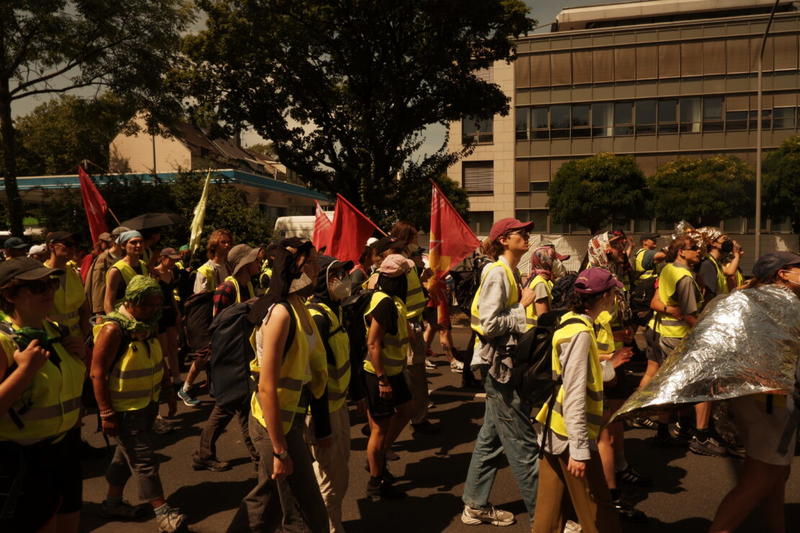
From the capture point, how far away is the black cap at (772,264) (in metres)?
3.57

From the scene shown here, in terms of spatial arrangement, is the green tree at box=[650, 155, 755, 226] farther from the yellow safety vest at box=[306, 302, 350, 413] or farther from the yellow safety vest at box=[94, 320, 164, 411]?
the yellow safety vest at box=[94, 320, 164, 411]

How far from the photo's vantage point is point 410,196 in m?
15.9

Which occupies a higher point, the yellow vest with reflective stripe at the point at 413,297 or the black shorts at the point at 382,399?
the yellow vest with reflective stripe at the point at 413,297

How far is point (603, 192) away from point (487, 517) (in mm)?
30044

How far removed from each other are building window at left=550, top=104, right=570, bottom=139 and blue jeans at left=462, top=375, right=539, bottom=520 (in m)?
38.6

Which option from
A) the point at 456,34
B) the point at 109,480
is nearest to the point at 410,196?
the point at 456,34

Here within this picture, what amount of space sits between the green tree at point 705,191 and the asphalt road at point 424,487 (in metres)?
28.1

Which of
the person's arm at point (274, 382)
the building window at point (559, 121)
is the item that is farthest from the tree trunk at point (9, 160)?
the building window at point (559, 121)

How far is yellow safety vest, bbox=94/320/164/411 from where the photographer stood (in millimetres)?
3998

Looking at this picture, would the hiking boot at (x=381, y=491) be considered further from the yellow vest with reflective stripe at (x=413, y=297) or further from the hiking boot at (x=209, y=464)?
the yellow vest with reflective stripe at (x=413, y=297)

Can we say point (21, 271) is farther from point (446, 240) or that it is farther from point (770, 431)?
point (446, 240)

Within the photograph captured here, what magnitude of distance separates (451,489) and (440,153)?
1200cm

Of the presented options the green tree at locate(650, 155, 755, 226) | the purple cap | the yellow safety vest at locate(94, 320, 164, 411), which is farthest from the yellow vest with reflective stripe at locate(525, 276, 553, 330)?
the green tree at locate(650, 155, 755, 226)

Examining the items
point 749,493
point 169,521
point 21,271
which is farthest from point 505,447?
point 21,271
